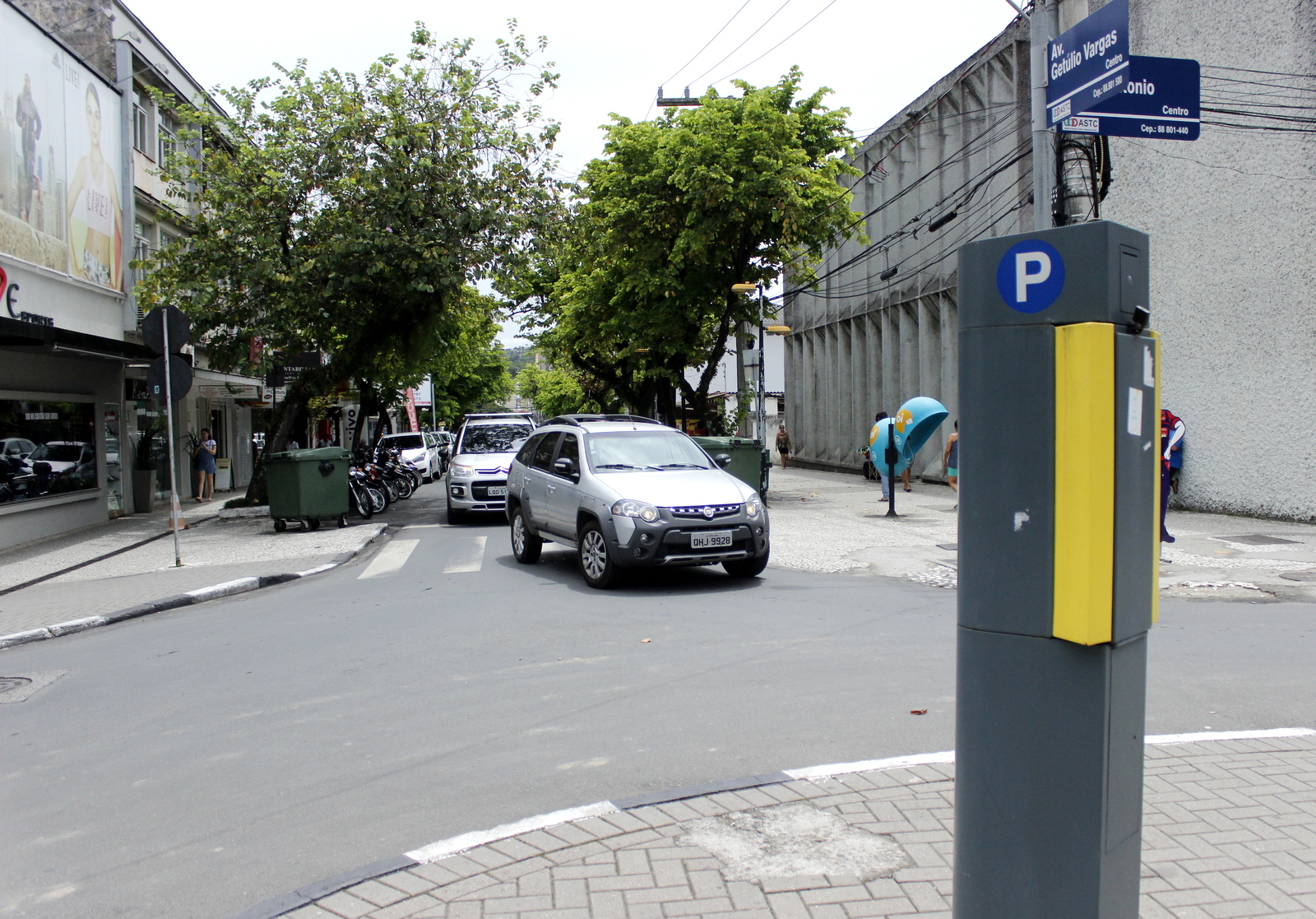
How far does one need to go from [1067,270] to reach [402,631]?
6.82 metres

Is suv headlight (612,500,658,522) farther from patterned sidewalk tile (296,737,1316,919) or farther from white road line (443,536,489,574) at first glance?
patterned sidewalk tile (296,737,1316,919)

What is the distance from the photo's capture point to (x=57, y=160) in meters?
16.8

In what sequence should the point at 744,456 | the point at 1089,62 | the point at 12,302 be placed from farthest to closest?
the point at 744,456, the point at 12,302, the point at 1089,62

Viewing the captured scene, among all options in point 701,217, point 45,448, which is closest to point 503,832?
point 45,448

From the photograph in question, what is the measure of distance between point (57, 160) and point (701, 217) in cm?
1177

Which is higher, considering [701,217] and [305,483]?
[701,217]

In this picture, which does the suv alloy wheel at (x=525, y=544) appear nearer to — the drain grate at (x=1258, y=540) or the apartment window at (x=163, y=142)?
the drain grate at (x=1258, y=540)

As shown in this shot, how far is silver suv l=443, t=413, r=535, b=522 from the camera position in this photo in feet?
58.2

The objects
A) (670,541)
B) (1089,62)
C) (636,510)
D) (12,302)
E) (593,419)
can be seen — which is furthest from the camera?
(12,302)

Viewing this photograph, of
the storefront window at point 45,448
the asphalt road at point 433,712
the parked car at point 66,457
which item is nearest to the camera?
the asphalt road at point 433,712

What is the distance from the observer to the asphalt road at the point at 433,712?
161 inches

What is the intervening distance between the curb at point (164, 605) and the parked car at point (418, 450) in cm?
2052

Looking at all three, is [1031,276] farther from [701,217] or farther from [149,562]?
[701,217]

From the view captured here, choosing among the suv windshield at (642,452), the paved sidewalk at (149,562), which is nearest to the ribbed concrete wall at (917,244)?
the suv windshield at (642,452)
